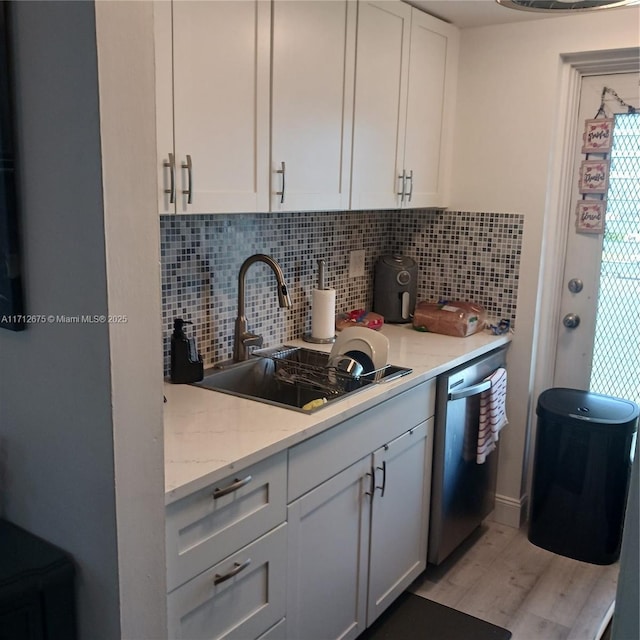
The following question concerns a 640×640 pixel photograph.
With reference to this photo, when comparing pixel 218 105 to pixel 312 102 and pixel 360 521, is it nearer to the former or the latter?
pixel 312 102

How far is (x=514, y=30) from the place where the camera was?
112 inches

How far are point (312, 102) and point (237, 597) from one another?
1475mm

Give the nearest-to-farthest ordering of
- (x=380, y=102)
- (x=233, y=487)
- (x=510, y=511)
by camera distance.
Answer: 1. (x=233, y=487)
2. (x=380, y=102)
3. (x=510, y=511)

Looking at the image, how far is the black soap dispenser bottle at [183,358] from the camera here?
2115mm

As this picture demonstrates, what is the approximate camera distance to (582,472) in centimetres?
281

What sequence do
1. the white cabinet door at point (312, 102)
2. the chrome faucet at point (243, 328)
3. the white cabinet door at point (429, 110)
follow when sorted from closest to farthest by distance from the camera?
the white cabinet door at point (312, 102) < the chrome faucet at point (243, 328) < the white cabinet door at point (429, 110)

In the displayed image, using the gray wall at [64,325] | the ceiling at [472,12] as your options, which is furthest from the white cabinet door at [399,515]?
the ceiling at [472,12]

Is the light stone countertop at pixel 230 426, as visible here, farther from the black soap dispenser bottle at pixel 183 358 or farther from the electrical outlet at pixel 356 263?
the electrical outlet at pixel 356 263

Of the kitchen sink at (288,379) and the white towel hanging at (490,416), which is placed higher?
the kitchen sink at (288,379)

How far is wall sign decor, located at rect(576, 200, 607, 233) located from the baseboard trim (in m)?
1.27

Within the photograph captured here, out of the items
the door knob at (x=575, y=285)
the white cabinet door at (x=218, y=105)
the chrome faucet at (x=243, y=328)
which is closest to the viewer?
the white cabinet door at (x=218, y=105)

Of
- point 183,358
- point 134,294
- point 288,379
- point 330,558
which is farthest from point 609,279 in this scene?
point 134,294

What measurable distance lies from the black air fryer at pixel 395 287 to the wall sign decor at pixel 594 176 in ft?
2.66

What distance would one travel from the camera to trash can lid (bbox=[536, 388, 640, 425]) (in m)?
2.74
